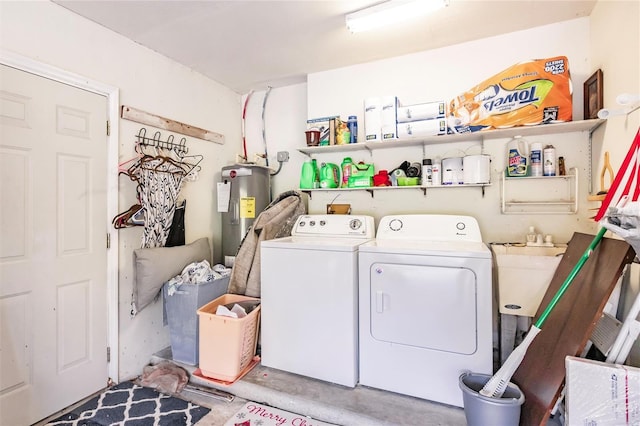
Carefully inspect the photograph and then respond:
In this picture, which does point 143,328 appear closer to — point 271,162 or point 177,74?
point 271,162

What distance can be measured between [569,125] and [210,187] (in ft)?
9.61

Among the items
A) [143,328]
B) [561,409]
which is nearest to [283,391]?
[143,328]

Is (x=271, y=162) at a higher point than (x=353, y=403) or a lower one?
higher

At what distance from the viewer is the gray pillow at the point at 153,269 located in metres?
2.22

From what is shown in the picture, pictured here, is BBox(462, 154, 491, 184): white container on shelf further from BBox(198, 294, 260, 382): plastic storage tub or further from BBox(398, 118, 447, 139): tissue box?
BBox(198, 294, 260, 382): plastic storage tub

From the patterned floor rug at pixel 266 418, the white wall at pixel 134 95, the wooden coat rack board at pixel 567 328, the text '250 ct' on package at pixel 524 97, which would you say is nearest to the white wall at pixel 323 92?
the white wall at pixel 134 95

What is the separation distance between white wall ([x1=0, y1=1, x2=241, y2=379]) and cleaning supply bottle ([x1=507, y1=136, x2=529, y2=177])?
8.56 ft

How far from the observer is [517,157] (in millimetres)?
2227

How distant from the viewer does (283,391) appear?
6.20ft

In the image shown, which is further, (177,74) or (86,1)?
(177,74)

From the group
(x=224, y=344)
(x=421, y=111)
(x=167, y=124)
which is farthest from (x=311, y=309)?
(x=167, y=124)

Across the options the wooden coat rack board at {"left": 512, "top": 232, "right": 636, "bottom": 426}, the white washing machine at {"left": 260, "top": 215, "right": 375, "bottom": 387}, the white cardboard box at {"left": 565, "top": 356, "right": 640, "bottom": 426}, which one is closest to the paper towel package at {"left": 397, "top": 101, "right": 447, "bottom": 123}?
the white washing machine at {"left": 260, "top": 215, "right": 375, "bottom": 387}

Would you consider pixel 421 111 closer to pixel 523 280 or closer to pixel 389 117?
pixel 389 117

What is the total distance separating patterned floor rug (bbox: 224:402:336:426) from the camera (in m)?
1.74
